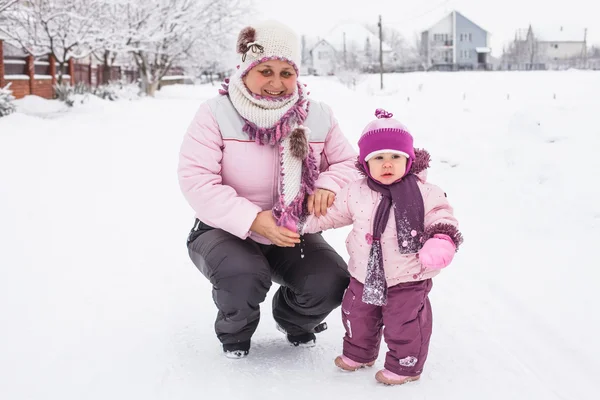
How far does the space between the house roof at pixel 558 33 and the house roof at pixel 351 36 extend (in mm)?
17913

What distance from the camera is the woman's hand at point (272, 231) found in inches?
104

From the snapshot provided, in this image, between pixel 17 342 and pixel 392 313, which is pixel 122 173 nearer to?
pixel 17 342

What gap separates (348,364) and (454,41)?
66.5 metres

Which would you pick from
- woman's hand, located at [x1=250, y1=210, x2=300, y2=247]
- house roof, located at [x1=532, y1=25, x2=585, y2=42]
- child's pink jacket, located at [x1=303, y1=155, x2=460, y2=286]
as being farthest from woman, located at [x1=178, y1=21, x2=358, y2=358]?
house roof, located at [x1=532, y1=25, x2=585, y2=42]

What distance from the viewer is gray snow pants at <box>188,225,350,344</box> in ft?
8.74

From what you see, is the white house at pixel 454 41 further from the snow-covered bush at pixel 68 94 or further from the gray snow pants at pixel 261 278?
the gray snow pants at pixel 261 278

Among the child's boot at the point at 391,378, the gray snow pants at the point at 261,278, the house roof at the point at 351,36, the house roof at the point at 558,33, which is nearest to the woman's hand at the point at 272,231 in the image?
the gray snow pants at the point at 261,278

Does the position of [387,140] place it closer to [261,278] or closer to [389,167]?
[389,167]

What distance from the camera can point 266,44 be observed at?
2.78 m

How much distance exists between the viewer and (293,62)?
9.32ft

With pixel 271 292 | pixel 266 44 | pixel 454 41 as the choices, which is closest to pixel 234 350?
pixel 271 292

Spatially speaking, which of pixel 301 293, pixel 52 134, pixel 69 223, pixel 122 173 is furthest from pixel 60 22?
pixel 301 293

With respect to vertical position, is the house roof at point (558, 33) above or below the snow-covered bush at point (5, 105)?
above

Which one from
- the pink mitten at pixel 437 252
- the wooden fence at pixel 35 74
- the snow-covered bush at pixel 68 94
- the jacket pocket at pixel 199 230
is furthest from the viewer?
the wooden fence at pixel 35 74
